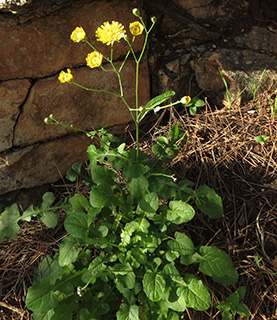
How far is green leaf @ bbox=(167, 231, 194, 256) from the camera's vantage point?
196 centimetres

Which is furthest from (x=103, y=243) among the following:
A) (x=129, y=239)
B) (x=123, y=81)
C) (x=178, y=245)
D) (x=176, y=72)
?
(x=176, y=72)

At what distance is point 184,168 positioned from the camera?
2.53m

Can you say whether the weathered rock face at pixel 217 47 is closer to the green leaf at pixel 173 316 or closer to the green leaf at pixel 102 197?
the green leaf at pixel 102 197

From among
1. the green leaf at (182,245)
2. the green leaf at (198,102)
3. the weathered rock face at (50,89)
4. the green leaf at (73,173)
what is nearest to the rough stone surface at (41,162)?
the weathered rock face at (50,89)

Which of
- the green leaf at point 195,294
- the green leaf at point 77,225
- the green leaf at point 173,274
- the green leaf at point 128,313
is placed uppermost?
the green leaf at point 77,225

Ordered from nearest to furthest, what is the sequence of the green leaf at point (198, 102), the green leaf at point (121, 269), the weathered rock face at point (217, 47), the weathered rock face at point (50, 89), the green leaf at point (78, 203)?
the green leaf at point (121, 269) → the green leaf at point (78, 203) → the weathered rock face at point (50, 89) → the weathered rock face at point (217, 47) → the green leaf at point (198, 102)

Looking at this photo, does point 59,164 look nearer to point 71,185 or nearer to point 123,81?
point 71,185

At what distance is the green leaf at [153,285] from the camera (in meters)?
1.86

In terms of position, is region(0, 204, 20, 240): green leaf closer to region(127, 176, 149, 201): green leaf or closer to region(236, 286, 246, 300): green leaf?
region(127, 176, 149, 201): green leaf

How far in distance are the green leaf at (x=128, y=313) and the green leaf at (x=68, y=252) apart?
330 mm

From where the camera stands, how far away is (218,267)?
6.31 ft

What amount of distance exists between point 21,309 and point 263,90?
2.14 meters

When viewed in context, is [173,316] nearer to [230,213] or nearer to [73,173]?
[230,213]

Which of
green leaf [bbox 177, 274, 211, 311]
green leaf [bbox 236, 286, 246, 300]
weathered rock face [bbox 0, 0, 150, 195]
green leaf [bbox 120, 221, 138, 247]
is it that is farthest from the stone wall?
green leaf [bbox 236, 286, 246, 300]
